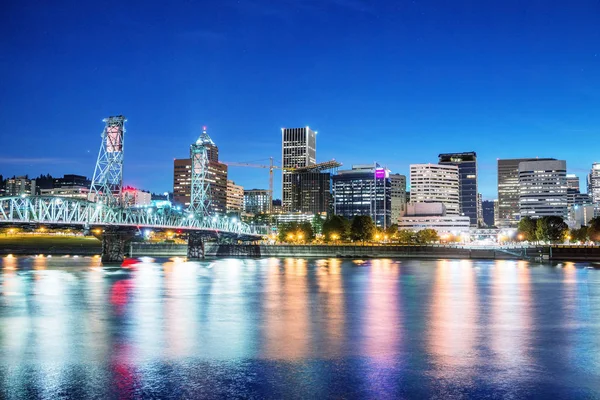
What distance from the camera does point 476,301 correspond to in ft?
133

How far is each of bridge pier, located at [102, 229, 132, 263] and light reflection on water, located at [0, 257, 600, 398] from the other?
7511cm

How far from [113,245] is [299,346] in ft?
338

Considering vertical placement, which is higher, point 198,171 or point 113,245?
point 198,171

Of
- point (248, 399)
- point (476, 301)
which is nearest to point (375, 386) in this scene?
point (248, 399)

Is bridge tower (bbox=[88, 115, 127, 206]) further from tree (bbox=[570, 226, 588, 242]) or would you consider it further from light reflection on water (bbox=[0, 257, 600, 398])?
tree (bbox=[570, 226, 588, 242])

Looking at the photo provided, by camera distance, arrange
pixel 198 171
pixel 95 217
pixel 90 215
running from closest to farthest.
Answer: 1. pixel 95 217
2. pixel 90 215
3. pixel 198 171

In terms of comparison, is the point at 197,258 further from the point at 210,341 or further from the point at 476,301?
the point at 210,341

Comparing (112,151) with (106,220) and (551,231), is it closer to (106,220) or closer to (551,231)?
(106,220)

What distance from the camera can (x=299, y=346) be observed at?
2252 cm

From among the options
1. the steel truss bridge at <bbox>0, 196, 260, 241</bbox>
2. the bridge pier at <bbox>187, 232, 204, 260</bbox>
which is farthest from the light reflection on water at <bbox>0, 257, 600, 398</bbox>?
the bridge pier at <bbox>187, 232, 204, 260</bbox>

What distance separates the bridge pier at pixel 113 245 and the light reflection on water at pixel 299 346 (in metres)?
75.1

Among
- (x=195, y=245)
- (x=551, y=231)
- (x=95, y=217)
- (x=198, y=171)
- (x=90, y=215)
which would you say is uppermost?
(x=198, y=171)

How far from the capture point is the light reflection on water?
16.2 m

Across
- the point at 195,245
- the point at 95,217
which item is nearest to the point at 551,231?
the point at 195,245
